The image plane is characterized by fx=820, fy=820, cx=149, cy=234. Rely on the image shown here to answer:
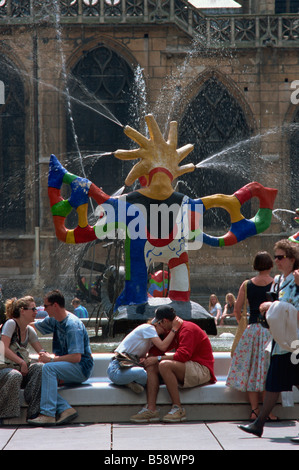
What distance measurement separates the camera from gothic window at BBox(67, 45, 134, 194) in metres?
23.7

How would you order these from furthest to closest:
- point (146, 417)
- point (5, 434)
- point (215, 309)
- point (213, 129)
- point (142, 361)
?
1. point (213, 129)
2. point (215, 309)
3. point (142, 361)
4. point (146, 417)
5. point (5, 434)

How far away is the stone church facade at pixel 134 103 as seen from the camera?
916 inches

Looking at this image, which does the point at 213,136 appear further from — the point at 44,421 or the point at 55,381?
the point at 44,421

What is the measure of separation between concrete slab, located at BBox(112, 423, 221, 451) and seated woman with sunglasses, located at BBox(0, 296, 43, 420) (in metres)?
0.74

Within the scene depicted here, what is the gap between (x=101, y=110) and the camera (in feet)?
78.7

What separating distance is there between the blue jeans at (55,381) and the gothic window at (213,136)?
56.3 ft

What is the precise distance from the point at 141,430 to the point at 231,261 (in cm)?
1770

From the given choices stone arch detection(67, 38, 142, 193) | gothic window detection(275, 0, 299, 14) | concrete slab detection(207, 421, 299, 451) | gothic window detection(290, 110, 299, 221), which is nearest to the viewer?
concrete slab detection(207, 421, 299, 451)

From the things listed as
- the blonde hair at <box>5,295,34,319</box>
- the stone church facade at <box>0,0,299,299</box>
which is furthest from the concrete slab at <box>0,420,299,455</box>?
the stone church facade at <box>0,0,299,299</box>

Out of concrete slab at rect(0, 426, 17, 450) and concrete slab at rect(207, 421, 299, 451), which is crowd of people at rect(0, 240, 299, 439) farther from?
concrete slab at rect(207, 421, 299, 451)

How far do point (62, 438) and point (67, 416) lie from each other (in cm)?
59

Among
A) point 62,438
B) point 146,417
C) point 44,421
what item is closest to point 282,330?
point 146,417

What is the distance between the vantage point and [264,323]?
6.21 m

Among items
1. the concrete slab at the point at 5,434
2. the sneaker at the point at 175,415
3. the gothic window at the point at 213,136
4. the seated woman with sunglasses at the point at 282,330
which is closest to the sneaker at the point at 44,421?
the concrete slab at the point at 5,434
